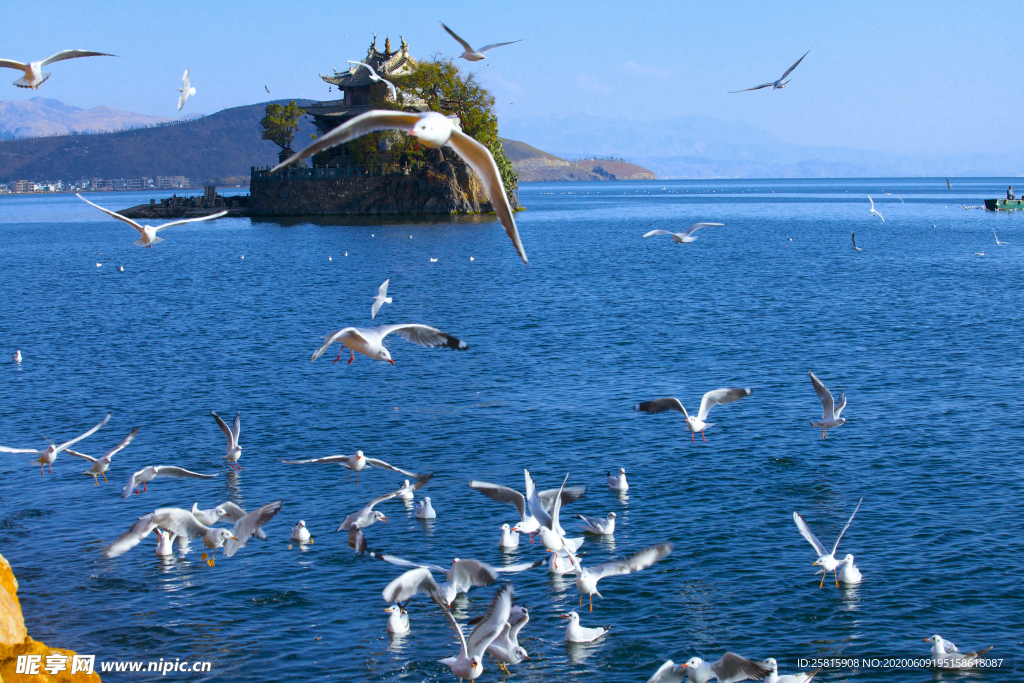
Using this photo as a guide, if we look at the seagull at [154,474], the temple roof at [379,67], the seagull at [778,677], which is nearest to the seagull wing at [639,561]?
the seagull at [778,677]

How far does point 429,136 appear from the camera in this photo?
29.5 feet

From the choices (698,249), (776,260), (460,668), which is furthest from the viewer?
(698,249)

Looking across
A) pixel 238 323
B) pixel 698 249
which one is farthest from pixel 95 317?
pixel 698 249

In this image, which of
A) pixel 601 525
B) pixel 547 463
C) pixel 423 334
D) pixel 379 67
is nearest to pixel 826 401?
pixel 601 525

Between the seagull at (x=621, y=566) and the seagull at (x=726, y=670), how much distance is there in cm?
163

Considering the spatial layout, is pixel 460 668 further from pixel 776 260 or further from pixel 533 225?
pixel 533 225

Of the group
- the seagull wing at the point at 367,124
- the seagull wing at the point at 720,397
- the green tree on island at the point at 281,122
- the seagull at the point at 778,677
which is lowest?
the seagull at the point at 778,677

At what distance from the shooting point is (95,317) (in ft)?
150

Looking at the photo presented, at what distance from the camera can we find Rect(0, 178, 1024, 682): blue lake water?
13781 millimetres

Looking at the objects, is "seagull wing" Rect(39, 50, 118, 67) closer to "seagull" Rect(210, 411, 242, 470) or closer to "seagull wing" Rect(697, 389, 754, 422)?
"seagull" Rect(210, 411, 242, 470)

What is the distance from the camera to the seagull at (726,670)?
1136 cm

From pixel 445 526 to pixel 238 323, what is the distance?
28.8 meters

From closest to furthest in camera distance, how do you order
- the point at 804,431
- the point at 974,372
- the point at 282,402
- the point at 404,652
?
the point at 404,652 → the point at 804,431 → the point at 282,402 → the point at 974,372

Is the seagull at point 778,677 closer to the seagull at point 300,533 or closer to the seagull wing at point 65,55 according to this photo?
the seagull at point 300,533
